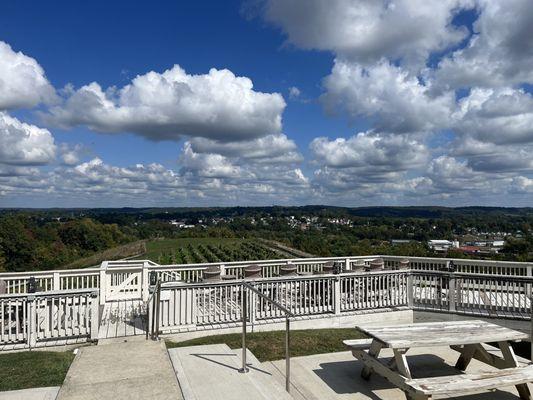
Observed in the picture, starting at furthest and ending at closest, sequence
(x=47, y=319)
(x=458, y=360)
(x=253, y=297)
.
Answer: (x=253, y=297) → (x=47, y=319) → (x=458, y=360)

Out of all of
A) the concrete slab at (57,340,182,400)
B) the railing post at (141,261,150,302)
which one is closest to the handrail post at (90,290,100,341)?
the concrete slab at (57,340,182,400)

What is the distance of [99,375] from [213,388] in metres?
1.52

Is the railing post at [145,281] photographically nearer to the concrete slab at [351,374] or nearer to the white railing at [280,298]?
the white railing at [280,298]

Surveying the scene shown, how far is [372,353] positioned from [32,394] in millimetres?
4144

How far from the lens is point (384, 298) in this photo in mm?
10445

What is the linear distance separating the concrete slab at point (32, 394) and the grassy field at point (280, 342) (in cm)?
273

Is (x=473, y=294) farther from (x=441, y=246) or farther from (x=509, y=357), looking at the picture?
(x=441, y=246)

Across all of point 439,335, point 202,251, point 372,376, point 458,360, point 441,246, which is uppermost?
point 439,335

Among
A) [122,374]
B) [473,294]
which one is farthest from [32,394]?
[473,294]

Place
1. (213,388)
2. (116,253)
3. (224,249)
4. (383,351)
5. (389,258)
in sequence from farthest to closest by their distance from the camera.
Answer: (224,249) → (116,253) → (389,258) → (383,351) → (213,388)

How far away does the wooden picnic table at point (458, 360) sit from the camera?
4.64m

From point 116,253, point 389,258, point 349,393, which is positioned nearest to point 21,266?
point 116,253

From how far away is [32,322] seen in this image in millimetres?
7359

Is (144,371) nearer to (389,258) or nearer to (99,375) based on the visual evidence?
(99,375)
